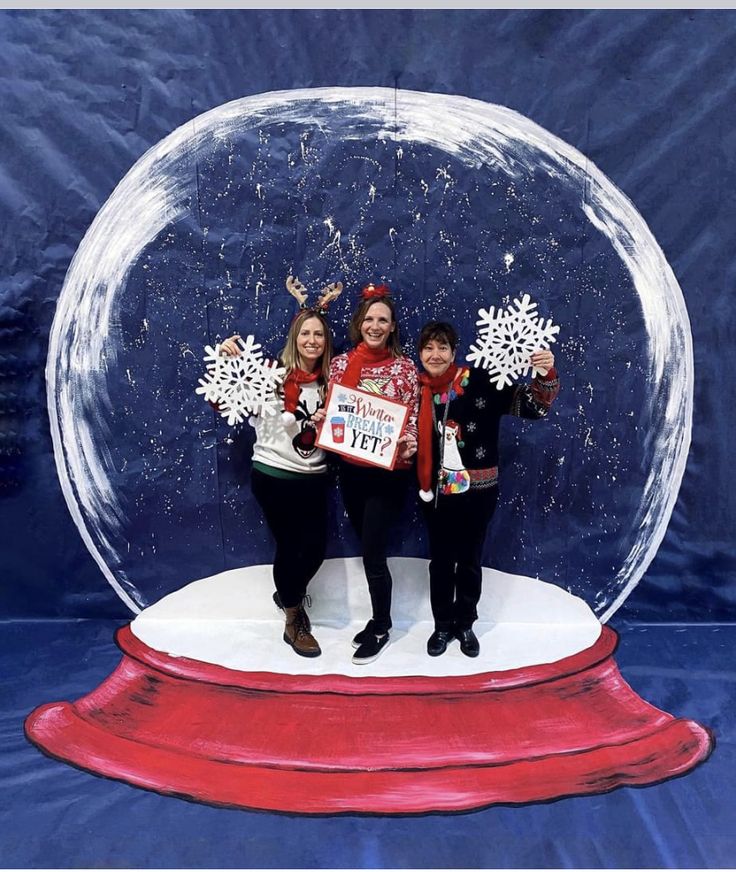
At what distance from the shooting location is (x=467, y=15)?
2.46m

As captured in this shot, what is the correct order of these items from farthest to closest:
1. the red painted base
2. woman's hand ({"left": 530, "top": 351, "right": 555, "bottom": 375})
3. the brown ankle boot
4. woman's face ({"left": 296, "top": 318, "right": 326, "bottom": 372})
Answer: the brown ankle boot < woman's face ({"left": 296, "top": 318, "right": 326, "bottom": 372}) < woman's hand ({"left": 530, "top": 351, "right": 555, "bottom": 375}) < the red painted base

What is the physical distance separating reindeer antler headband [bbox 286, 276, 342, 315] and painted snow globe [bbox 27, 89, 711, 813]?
0.15ft

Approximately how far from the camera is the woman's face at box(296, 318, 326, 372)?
238 centimetres

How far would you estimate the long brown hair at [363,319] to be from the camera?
93.0 inches

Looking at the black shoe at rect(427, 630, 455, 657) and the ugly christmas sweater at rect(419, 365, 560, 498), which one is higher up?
the ugly christmas sweater at rect(419, 365, 560, 498)

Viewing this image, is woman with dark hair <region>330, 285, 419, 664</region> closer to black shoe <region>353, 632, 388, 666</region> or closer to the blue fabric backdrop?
black shoe <region>353, 632, 388, 666</region>

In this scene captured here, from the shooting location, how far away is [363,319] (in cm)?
237

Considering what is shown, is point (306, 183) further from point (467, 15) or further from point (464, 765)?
point (464, 765)

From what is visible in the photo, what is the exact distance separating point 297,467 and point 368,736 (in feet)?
2.96

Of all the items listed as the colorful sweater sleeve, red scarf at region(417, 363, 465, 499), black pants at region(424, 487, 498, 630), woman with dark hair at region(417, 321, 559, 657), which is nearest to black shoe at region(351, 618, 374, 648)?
black pants at region(424, 487, 498, 630)

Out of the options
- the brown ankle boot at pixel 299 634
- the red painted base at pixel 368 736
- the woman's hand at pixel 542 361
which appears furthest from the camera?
the brown ankle boot at pixel 299 634

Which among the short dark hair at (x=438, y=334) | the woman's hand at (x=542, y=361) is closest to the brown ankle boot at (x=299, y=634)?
the short dark hair at (x=438, y=334)

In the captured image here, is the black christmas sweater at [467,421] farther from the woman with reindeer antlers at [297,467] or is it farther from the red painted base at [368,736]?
the red painted base at [368,736]

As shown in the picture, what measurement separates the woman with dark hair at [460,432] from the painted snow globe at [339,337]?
0.28 m
